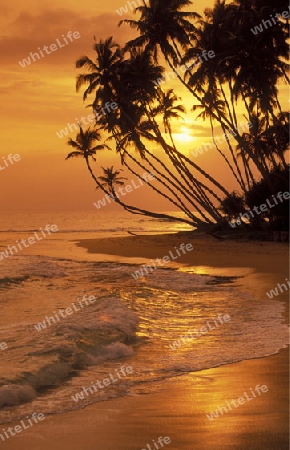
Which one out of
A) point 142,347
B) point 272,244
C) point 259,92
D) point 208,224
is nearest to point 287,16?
point 259,92

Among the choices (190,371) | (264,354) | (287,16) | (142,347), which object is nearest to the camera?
(190,371)

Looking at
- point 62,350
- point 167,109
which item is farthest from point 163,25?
point 62,350

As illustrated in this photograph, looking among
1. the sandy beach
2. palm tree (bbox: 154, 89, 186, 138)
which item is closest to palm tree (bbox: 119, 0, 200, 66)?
palm tree (bbox: 154, 89, 186, 138)

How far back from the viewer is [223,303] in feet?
45.5

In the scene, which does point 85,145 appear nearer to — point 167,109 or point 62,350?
point 167,109

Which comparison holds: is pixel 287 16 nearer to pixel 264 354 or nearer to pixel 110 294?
pixel 110 294

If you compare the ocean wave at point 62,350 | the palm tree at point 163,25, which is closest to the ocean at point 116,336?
the ocean wave at point 62,350

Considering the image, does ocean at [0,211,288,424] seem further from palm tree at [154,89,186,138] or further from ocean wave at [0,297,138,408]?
palm tree at [154,89,186,138]

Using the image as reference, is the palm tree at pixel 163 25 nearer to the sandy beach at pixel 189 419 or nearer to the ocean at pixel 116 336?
the ocean at pixel 116 336

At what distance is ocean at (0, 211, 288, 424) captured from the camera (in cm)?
687

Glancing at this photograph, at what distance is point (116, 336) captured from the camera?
9.86m

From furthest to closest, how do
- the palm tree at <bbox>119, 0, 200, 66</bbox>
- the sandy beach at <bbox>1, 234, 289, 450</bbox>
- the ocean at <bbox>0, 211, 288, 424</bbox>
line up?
the palm tree at <bbox>119, 0, 200, 66</bbox> < the ocean at <bbox>0, 211, 288, 424</bbox> < the sandy beach at <bbox>1, 234, 289, 450</bbox>

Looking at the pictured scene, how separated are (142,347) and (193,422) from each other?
3.92 m

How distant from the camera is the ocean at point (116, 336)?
22.5 feet
